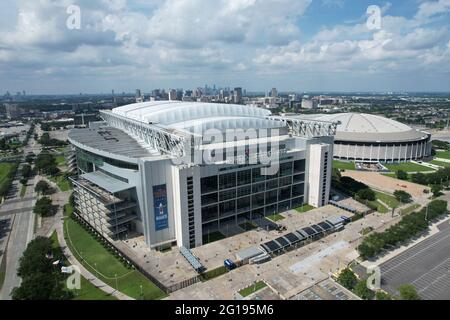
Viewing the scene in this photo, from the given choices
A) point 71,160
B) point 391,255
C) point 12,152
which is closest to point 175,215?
point 391,255

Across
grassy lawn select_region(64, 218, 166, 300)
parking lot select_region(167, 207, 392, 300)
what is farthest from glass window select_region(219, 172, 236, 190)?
grassy lawn select_region(64, 218, 166, 300)

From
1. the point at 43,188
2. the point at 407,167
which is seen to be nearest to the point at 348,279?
the point at 43,188

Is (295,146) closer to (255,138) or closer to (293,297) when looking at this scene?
(255,138)

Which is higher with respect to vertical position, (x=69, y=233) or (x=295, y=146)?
(x=295, y=146)

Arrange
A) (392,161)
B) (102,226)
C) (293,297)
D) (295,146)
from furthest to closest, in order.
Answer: (392,161)
(295,146)
(102,226)
(293,297)

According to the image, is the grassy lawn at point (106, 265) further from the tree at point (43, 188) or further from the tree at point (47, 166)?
the tree at point (47, 166)

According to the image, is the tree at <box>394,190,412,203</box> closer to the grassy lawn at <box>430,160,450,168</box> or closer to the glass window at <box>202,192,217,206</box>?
the glass window at <box>202,192,217,206</box>
